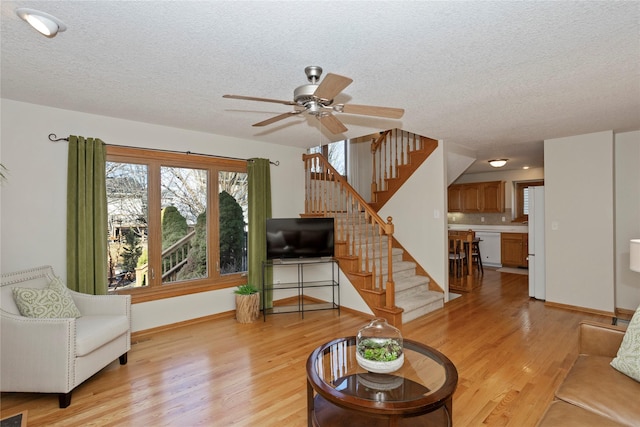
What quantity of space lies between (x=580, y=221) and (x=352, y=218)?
3.16 meters

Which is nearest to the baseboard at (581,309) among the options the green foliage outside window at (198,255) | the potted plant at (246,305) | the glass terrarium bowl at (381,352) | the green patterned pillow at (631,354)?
the green patterned pillow at (631,354)

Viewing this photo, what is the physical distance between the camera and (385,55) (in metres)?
2.14

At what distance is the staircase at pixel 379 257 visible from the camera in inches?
166

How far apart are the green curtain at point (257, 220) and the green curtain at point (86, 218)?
1.76 meters

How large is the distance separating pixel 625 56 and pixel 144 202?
4.60 m

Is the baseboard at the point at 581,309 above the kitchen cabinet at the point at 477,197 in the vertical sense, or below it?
below

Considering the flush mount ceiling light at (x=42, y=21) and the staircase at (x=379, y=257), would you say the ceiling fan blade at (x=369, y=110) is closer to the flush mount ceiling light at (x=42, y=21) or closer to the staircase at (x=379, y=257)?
the flush mount ceiling light at (x=42, y=21)

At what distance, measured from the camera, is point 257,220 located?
4.62m

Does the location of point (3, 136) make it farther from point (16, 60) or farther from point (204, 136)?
point (204, 136)

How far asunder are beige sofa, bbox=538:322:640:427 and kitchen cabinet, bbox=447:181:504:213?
Answer: 6451 millimetres

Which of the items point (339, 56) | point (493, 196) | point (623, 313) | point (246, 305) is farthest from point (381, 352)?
point (493, 196)

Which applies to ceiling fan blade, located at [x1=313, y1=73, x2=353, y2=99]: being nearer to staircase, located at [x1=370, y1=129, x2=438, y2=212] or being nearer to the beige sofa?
the beige sofa

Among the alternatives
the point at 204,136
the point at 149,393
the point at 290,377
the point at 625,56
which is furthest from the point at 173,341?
the point at 625,56

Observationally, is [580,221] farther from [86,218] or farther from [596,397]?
[86,218]
